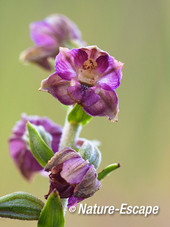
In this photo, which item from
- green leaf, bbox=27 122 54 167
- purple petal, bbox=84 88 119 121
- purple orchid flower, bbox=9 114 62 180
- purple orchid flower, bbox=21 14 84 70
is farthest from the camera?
purple orchid flower, bbox=21 14 84 70

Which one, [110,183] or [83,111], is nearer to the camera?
[83,111]

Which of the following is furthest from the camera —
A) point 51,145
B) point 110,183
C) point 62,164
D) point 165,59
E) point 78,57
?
point 165,59

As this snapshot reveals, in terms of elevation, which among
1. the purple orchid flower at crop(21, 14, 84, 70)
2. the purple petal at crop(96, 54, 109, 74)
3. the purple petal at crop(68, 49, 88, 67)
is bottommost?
the purple petal at crop(96, 54, 109, 74)

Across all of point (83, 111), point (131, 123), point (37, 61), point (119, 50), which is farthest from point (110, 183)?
point (83, 111)

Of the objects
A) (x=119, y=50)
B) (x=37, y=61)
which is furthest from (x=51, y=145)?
(x=119, y=50)

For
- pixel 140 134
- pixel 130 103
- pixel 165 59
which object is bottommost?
pixel 140 134

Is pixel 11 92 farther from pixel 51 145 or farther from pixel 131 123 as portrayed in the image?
pixel 51 145

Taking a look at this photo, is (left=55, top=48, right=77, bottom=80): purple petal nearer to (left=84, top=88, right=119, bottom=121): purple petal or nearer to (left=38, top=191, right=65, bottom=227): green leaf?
(left=84, top=88, right=119, bottom=121): purple petal

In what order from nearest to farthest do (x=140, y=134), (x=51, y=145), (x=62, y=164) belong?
(x=62, y=164), (x=51, y=145), (x=140, y=134)

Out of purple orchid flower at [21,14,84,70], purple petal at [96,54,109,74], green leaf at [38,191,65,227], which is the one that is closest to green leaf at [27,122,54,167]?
green leaf at [38,191,65,227]

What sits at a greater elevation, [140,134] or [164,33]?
[164,33]
